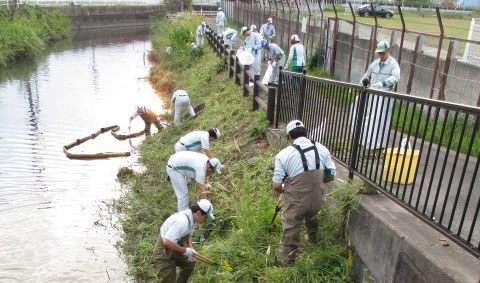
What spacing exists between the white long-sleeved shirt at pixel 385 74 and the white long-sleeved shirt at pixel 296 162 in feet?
6.74

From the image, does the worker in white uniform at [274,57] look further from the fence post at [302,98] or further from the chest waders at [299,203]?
the chest waders at [299,203]

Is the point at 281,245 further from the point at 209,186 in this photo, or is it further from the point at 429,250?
the point at 209,186

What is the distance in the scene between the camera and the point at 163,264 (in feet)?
15.7

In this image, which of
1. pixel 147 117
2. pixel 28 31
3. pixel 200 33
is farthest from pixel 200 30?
pixel 28 31

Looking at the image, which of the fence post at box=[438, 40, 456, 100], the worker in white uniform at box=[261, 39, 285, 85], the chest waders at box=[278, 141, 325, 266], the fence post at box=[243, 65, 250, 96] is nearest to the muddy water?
the chest waders at box=[278, 141, 325, 266]

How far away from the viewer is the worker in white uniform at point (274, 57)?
9870 millimetres

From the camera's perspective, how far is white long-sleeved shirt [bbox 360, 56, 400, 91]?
5535 millimetres

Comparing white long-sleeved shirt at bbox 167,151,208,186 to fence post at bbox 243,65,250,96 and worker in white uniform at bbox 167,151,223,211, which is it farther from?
fence post at bbox 243,65,250,96

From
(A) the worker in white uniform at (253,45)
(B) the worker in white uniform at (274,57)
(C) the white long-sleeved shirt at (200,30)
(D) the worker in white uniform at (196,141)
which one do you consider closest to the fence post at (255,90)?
(B) the worker in white uniform at (274,57)

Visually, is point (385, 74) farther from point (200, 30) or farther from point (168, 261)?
point (200, 30)

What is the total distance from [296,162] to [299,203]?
1.42 feet

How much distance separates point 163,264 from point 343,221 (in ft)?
7.51

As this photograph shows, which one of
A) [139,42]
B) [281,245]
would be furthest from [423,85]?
[139,42]

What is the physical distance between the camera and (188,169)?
623cm
